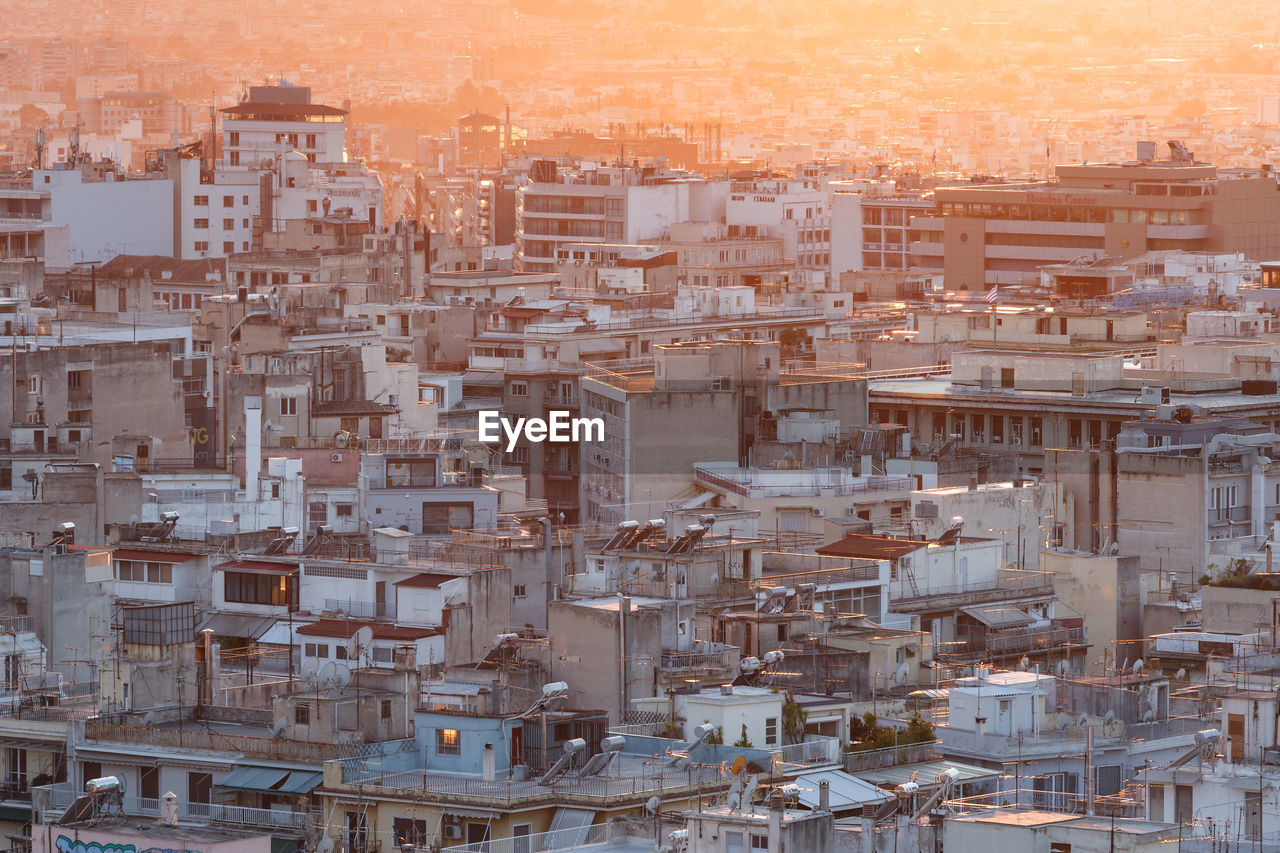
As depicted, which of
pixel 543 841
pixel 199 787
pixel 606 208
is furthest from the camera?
pixel 606 208

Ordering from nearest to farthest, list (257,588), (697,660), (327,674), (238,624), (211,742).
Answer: (211,742)
(697,660)
(327,674)
(238,624)
(257,588)

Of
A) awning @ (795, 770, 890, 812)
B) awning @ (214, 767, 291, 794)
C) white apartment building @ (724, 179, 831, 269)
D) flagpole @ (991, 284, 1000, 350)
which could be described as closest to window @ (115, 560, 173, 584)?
awning @ (214, 767, 291, 794)

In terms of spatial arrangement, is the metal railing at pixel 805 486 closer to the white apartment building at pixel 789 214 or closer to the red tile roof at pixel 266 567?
the red tile roof at pixel 266 567

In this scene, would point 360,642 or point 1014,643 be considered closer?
point 360,642

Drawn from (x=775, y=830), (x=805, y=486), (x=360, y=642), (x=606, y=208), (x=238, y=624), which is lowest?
(x=238, y=624)

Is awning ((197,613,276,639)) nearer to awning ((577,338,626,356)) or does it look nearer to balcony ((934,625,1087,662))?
balcony ((934,625,1087,662))

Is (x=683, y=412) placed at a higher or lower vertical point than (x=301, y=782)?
higher

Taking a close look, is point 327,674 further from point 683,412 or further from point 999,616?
point 683,412

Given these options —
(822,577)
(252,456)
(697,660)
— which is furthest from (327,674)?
(252,456)
